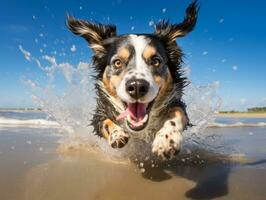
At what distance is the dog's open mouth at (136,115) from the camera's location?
4277 millimetres

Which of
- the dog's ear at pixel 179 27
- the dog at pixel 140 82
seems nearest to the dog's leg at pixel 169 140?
the dog at pixel 140 82

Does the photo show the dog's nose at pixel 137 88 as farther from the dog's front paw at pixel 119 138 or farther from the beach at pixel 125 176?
the beach at pixel 125 176

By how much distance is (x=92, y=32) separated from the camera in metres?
5.73

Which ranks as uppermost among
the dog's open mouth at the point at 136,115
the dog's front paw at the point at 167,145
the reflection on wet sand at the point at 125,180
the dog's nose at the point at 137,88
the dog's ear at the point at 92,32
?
the dog's ear at the point at 92,32

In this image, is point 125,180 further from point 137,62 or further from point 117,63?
point 117,63

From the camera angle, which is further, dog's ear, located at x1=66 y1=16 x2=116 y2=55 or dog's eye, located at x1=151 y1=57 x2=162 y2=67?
dog's ear, located at x1=66 y1=16 x2=116 y2=55

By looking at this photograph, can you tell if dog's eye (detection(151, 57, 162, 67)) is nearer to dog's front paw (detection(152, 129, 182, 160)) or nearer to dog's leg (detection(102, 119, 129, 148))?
dog's leg (detection(102, 119, 129, 148))

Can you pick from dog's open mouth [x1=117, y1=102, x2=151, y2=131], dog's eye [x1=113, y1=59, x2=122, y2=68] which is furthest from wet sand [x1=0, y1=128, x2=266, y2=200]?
dog's eye [x1=113, y1=59, x2=122, y2=68]

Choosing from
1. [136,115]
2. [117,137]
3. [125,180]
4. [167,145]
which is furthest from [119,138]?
[167,145]

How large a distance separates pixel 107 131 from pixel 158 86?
2.87ft

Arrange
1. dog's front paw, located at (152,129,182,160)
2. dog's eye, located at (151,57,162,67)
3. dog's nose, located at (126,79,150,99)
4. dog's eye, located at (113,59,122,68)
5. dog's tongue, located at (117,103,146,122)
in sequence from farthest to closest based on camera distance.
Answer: dog's eye, located at (113,59,122,68) < dog's eye, located at (151,57,162,67) < dog's tongue, located at (117,103,146,122) < dog's nose, located at (126,79,150,99) < dog's front paw, located at (152,129,182,160)

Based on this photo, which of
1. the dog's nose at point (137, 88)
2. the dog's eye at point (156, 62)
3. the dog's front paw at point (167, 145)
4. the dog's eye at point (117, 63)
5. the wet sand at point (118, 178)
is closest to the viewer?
the wet sand at point (118, 178)

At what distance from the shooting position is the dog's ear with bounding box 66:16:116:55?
566cm

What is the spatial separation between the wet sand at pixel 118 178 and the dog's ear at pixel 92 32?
1577 millimetres
